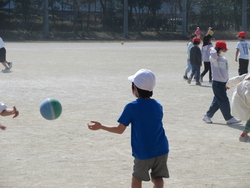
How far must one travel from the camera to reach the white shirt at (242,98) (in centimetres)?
771

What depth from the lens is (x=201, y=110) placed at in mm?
10586

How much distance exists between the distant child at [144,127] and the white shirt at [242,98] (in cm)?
360

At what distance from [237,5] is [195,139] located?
57.9 meters

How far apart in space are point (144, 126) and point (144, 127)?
0.04ft

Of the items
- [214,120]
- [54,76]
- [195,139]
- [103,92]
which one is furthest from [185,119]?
[54,76]

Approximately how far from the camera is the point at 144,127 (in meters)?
4.46

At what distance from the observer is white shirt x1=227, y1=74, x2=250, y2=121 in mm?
7711

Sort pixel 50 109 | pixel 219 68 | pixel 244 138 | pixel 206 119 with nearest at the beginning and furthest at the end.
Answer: pixel 50 109 → pixel 244 138 → pixel 219 68 → pixel 206 119

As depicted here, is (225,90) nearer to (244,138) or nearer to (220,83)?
(220,83)

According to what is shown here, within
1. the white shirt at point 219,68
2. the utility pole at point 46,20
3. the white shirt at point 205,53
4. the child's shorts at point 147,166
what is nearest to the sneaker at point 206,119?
the white shirt at point 219,68

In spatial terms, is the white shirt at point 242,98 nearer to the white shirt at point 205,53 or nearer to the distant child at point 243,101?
the distant child at point 243,101

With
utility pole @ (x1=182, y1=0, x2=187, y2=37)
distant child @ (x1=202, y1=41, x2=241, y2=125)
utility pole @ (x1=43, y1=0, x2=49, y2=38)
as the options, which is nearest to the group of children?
distant child @ (x1=202, y1=41, x2=241, y2=125)

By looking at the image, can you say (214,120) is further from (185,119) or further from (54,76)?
(54,76)

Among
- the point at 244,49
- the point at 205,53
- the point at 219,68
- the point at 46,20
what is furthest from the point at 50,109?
the point at 46,20
